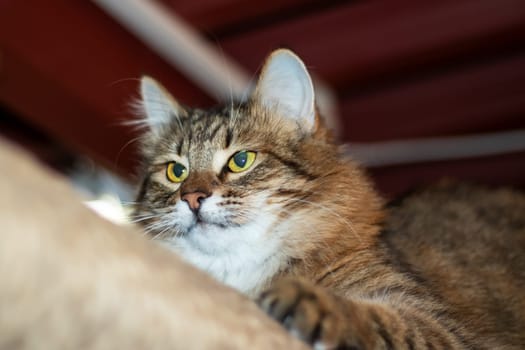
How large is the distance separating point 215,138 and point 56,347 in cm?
97

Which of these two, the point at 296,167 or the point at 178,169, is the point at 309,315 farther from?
the point at 178,169

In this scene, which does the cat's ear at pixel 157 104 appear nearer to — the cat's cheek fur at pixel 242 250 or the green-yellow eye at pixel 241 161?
the green-yellow eye at pixel 241 161

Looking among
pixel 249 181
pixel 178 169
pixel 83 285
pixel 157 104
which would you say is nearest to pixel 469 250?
pixel 249 181

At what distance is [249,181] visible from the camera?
157cm

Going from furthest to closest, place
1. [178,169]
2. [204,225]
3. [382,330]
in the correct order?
[178,169], [204,225], [382,330]

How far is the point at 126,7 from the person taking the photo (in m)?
2.44

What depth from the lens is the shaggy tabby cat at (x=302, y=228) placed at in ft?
4.83

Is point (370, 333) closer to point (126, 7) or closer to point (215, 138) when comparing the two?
point (215, 138)

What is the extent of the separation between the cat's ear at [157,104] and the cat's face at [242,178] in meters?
0.06

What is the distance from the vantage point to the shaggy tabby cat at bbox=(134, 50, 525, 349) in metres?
1.47

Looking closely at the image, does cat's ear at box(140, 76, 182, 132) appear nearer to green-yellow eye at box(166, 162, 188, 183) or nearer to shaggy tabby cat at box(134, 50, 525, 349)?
shaggy tabby cat at box(134, 50, 525, 349)

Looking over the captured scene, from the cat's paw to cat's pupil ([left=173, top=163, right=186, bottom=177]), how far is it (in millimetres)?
729

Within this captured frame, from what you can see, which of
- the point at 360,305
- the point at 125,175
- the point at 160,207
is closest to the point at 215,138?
the point at 160,207

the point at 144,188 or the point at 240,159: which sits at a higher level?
the point at 240,159
